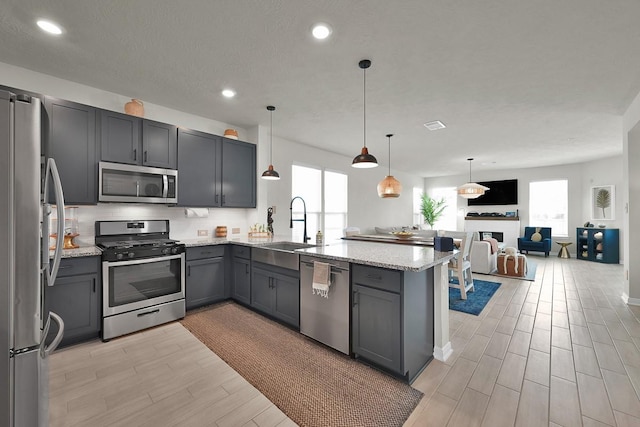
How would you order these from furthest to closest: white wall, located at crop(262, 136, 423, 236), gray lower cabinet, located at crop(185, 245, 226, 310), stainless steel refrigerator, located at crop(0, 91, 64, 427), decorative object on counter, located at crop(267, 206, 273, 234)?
white wall, located at crop(262, 136, 423, 236), decorative object on counter, located at crop(267, 206, 273, 234), gray lower cabinet, located at crop(185, 245, 226, 310), stainless steel refrigerator, located at crop(0, 91, 64, 427)

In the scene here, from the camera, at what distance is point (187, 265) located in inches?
133

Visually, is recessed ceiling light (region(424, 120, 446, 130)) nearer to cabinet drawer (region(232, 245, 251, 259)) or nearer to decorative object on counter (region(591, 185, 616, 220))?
cabinet drawer (region(232, 245, 251, 259))

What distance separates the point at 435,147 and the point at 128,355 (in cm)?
607

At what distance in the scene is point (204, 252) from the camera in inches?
140

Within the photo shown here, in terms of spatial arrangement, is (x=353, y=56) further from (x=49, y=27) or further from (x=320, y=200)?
(x=320, y=200)

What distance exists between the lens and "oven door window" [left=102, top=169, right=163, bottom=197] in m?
2.98

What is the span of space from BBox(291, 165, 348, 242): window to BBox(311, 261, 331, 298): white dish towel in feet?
8.44

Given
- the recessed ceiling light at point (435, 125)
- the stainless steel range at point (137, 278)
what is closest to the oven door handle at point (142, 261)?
the stainless steel range at point (137, 278)

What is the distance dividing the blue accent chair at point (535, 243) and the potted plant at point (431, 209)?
104 inches

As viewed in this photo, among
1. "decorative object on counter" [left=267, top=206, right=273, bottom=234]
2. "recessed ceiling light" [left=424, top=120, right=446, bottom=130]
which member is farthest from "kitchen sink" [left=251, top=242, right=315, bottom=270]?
"recessed ceiling light" [left=424, top=120, right=446, bottom=130]

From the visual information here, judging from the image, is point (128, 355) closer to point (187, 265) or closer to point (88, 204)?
point (187, 265)

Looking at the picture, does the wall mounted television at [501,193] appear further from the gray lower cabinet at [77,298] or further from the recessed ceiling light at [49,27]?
the recessed ceiling light at [49,27]

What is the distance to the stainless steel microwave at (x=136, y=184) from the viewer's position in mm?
2961

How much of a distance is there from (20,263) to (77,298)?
2002 millimetres
